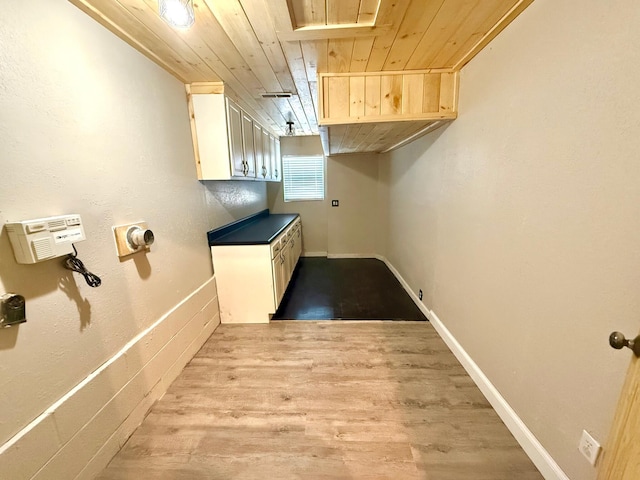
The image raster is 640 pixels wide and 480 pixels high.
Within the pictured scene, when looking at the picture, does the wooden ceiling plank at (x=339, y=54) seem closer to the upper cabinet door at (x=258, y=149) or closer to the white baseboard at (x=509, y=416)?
the upper cabinet door at (x=258, y=149)

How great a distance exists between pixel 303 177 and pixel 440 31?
11.5ft

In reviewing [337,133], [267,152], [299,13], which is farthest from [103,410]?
[267,152]

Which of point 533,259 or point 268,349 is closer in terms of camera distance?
point 533,259

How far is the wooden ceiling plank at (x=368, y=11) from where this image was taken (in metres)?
1.25

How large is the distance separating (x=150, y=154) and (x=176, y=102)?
0.59m

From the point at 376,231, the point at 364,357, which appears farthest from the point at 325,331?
the point at 376,231

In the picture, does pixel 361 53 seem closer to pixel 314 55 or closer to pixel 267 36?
pixel 314 55

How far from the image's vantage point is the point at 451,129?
208 centimetres

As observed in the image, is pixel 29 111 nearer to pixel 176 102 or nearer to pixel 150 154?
pixel 150 154

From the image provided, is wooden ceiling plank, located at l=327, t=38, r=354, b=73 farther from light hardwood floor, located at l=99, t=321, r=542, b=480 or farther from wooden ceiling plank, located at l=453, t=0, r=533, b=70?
light hardwood floor, located at l=99, t=321, r=542, b=480

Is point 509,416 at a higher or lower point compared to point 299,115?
lower

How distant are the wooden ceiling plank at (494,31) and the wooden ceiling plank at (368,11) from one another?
0.68 metres

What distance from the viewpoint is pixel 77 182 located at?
121 cm

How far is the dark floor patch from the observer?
277 centimetres
